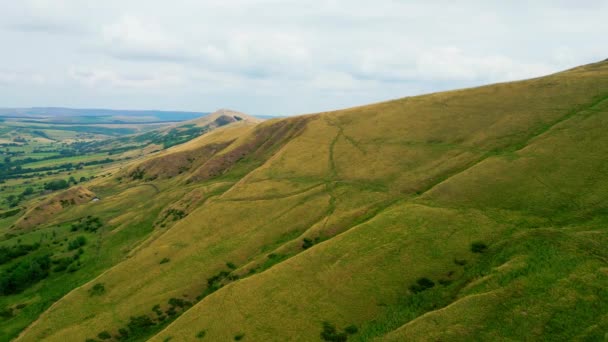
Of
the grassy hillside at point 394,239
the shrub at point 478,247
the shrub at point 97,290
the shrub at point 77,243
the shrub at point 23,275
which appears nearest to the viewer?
the grassy hillside at point 394,239

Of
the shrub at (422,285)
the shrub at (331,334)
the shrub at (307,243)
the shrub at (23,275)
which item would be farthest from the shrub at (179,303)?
the shrub at (23,275)

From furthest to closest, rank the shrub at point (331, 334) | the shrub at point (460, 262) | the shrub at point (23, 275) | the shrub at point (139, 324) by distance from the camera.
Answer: the shrub at point (23, 275) → the shrub at point (139, 324) → the shrub at point (460, 262) → the shrub at point (331, 334)

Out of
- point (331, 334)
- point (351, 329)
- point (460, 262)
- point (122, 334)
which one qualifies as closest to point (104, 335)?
point (122, 334)

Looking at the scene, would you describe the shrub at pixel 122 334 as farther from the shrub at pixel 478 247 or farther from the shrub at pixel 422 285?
the shrub at pixel 478 247

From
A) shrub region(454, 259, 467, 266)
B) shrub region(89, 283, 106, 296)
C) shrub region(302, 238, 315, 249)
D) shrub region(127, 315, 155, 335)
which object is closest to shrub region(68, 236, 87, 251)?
shrub region(89, 283, 106, 296)

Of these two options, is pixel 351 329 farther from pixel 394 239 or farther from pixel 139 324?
pixel 139 324

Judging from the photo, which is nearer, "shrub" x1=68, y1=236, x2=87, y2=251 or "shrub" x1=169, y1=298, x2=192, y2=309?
"shrub" x1=169, y1=298, x2=192, y2=309

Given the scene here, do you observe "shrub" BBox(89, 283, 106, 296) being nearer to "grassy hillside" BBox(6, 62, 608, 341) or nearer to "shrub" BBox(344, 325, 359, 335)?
"grassy hillside" BBox(6, 62, 608, 341)
